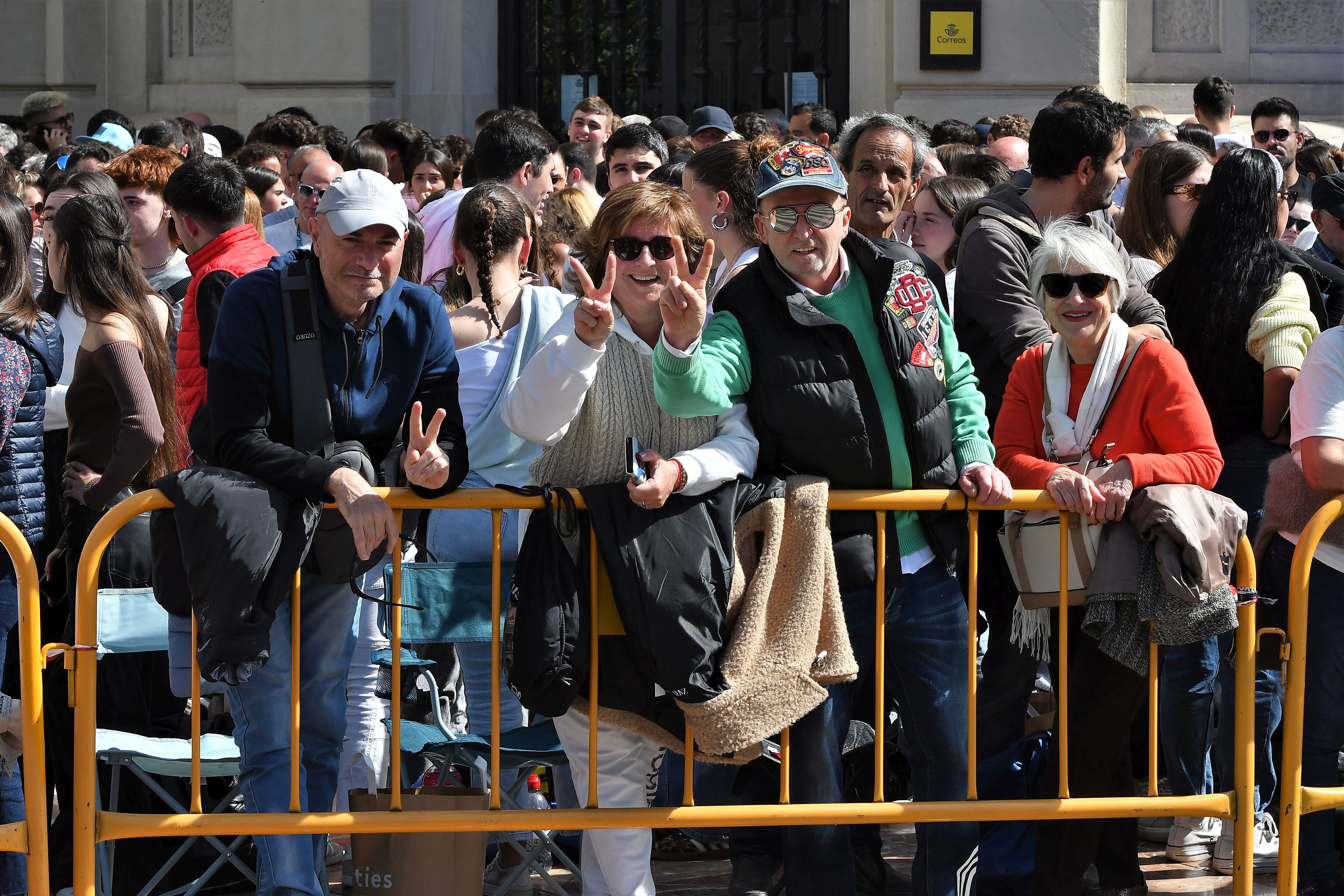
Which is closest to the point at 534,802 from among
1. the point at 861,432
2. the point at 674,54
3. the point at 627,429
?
the point at 627,429

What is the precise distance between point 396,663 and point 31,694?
87 centimetres

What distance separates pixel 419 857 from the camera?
4.35 metres

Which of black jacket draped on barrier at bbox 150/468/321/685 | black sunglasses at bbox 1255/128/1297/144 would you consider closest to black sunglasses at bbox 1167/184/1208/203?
black jacket draped on barrier at bbox 150/468/321/685

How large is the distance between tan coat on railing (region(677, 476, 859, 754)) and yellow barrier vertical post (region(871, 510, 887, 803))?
0.11m

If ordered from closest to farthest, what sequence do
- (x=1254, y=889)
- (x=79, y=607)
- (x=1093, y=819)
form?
(x=79, y=607)
(x=1093, y=819)
(x=1254, y=889)

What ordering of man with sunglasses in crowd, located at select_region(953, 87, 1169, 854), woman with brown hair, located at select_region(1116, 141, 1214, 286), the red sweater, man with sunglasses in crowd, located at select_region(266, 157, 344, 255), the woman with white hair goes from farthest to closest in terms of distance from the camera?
man with sunglasses in crowd, located at select_region(266, 157, 344, 255) < woman with brown hair, located at select_region(1116, 141, 1214, 286) < man with sunglasses in crowd, located at select_region(953, 87, 1169, 854) < the woman with white hair < the red sweater

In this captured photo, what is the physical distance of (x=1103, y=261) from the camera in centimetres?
456

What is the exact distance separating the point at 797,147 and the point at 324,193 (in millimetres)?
1267

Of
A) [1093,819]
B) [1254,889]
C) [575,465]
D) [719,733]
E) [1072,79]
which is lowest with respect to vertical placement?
[1254,889]

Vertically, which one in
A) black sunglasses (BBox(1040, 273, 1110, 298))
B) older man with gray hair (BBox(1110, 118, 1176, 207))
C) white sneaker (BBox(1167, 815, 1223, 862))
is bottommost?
white sneaker (BBox(1167, 815, 1223, 862))

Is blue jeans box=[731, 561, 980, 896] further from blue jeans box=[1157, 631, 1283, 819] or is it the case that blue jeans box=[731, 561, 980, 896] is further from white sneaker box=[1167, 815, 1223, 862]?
white sneaker box=[1167, 815, 1223, 862]

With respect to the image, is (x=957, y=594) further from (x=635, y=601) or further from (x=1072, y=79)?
(x=1072, y=79)

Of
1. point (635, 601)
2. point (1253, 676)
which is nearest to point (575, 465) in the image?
point (635, 601)

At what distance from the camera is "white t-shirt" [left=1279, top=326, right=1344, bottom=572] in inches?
Result: 178
